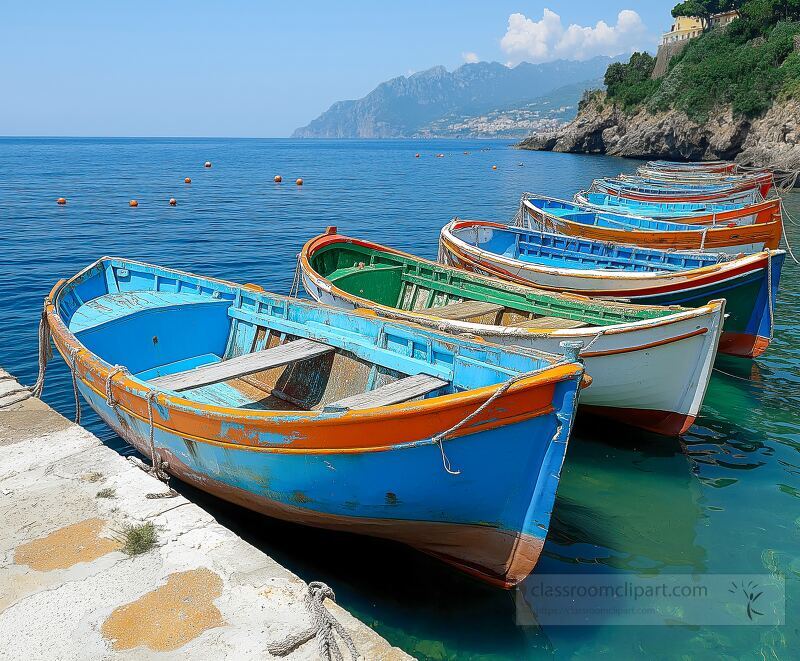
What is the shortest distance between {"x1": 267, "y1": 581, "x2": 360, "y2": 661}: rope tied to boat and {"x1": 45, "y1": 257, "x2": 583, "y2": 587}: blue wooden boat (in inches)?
52.3

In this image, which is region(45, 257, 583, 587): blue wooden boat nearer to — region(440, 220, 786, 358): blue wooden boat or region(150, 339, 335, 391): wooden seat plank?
region(150, 339, 335, 391): wooden seat plank

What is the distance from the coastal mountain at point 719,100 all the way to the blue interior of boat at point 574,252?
114ft

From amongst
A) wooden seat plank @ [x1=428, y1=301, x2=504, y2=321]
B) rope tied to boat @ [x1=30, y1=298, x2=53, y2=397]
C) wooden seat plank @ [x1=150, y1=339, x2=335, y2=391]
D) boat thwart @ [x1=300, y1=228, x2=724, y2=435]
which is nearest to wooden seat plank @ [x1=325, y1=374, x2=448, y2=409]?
wooden seat plank @ [x1=150, y1=339, x2=335, y2=391]

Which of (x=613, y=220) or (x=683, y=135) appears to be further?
(x=683, y=135)

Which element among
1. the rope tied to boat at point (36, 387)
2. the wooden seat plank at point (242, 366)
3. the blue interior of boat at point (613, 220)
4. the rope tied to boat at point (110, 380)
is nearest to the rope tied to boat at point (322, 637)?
the wooden seat plank at point (242, 366)

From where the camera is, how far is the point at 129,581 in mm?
4781

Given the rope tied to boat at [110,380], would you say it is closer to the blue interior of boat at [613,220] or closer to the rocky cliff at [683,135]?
the blue interior of boat at [613,220]

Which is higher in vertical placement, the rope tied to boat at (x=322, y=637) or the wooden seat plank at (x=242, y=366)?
the wooden seat plank at (x=242, y=366)

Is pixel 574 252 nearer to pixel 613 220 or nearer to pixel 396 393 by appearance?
pixel 613 220

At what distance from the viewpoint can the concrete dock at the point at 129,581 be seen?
166 inches

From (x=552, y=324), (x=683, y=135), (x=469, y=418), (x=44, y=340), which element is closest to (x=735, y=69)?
(x=683, y=135)

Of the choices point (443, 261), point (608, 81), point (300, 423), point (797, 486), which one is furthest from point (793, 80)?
point (300, 423)

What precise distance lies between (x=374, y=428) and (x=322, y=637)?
1.65 metres

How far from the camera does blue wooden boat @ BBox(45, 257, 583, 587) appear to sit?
5184mm
